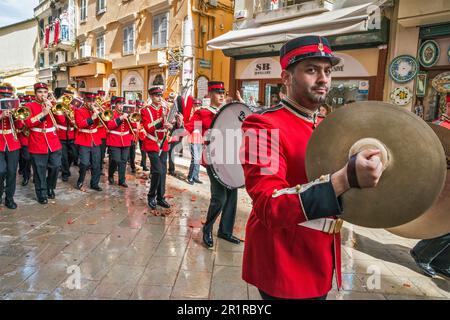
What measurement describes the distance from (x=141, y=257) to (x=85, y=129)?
15.1 feet

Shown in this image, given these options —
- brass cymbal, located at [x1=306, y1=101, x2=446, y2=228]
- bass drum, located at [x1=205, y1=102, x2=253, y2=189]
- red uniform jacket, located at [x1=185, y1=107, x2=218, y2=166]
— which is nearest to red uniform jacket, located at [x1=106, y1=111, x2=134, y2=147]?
red uniform jacket, located at [x1=185, y1=107, x2=218, y2=166]

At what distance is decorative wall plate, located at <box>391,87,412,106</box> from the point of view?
8664 millimetres

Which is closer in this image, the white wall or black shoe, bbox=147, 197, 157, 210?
black shoe, bbox=147, 197, 157, 210

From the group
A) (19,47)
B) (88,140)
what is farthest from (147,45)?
(19,47)

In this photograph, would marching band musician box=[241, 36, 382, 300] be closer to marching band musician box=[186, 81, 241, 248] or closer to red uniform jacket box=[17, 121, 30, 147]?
marching band musician box=[186, 81, 241, 248]

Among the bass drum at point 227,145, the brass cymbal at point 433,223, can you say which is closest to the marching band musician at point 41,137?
the bass drum at point 227,145

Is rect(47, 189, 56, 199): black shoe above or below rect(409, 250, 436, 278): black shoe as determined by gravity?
above

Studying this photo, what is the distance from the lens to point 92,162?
789 centimetres

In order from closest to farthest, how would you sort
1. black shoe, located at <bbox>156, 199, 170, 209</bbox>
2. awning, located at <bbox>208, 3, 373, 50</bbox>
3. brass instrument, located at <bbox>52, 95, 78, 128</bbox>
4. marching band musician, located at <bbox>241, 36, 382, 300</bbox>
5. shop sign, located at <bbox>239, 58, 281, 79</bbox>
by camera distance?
1. marching band musician, located at <bbox>241, 36, 382, 300</bbox>
2. black shoe, located at <bbox>156, 199, 170, 209</bbox>
3. brass instrument, located at <bbox>52, 95, 78, 128</bbox>
4. awning, located at <bbox>208, 3, 373, 50</bbox>
5. shop sign, located at <bbox>239, 58, 281, 79</bbox>

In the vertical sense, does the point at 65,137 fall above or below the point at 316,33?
below

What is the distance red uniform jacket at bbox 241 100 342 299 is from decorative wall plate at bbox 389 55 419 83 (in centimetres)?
817

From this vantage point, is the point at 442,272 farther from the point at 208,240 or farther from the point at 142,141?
the point at 142,141

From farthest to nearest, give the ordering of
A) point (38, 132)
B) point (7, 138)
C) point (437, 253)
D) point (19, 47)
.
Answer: point (19, 47) → point (38, 132) → point (7, 138) → point (437, 253)
